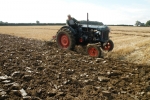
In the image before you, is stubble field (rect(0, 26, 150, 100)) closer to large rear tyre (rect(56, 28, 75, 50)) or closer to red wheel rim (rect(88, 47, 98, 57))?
red wheel rim (rect(88, 47, 98, 57))

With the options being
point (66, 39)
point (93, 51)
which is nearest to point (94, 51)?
point (93, 51)

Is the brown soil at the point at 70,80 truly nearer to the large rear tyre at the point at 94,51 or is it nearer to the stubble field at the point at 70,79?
the stubble field at the point at 70,79

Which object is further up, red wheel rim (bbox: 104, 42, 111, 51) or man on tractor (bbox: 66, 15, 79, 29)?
man on tractor (bbox: 66, 15, 79, 29)

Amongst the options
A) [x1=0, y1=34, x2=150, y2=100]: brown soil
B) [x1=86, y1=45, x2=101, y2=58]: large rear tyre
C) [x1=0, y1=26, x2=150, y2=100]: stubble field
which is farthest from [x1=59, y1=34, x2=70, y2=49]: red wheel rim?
[x1=0, y1=34, x2=150, y2=100]: brown soil

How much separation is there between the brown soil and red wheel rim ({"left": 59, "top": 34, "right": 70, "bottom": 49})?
2.89m

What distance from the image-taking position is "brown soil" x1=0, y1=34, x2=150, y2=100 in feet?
18.0

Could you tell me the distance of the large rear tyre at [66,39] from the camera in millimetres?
11359

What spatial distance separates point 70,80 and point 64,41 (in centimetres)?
579

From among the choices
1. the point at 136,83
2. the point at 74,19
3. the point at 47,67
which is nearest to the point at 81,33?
the point at 74,19

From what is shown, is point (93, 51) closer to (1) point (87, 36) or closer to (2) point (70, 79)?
(1) point (87, 36)

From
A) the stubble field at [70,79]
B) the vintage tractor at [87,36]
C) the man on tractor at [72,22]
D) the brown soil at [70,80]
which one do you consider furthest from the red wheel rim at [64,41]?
the brown soil at [70,80]

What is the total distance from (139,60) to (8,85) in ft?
20.4

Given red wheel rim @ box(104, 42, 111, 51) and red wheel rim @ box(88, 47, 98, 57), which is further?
red wheel rim @ box(104, 42, 111, 51)

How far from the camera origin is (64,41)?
12.1 m
